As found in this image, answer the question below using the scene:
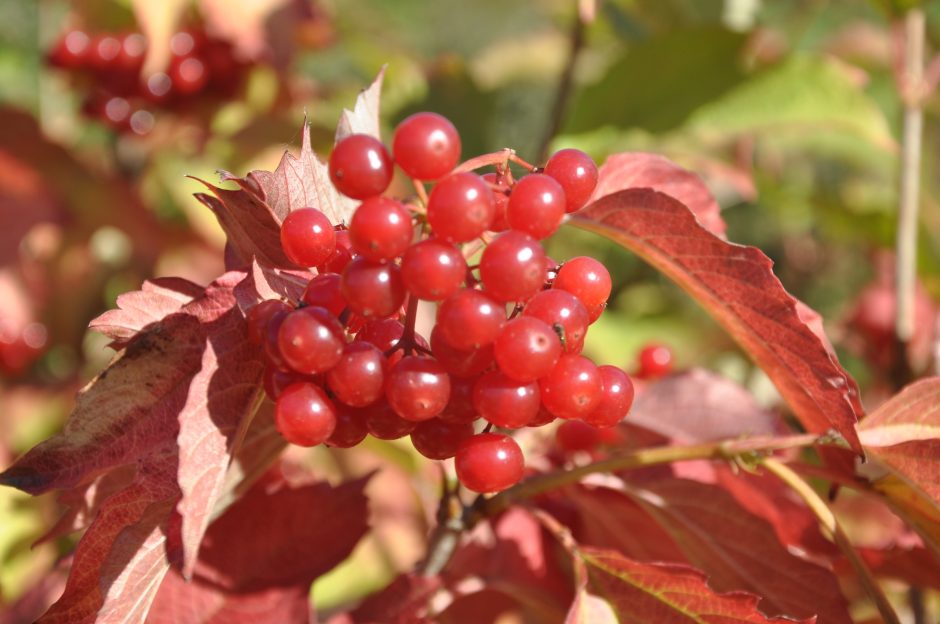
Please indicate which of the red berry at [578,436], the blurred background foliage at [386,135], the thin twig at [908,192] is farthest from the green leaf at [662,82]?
the red berry at [578,436]

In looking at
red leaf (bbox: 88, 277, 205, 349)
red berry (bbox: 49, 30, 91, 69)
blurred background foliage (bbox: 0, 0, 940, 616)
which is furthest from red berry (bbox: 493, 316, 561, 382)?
red berry (bbox: 49, 30, 91, 69)

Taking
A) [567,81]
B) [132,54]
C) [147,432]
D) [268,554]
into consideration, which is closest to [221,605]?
[268,554]

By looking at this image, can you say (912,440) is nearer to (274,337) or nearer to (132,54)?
(274,337)

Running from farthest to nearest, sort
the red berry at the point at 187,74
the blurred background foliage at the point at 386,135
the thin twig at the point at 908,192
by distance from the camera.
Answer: the red berry at the point at 187,74, the blurred background foliage at the point at 386,135, the thin twig at the point at 908,192

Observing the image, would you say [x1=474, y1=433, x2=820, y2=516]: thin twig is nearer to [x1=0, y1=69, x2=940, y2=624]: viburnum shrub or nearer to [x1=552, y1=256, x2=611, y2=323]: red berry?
[x1=0, y1=69, x2=940, y2=624]: viburnum shrub

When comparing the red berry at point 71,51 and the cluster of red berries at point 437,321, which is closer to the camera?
the cluster of red berries at point 437,321

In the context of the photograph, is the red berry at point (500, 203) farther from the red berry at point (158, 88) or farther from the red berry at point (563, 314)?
the red berry at point (158, 88)

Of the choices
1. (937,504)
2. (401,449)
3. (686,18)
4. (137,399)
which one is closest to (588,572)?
(937,504)

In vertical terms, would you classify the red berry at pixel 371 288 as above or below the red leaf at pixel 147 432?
above
